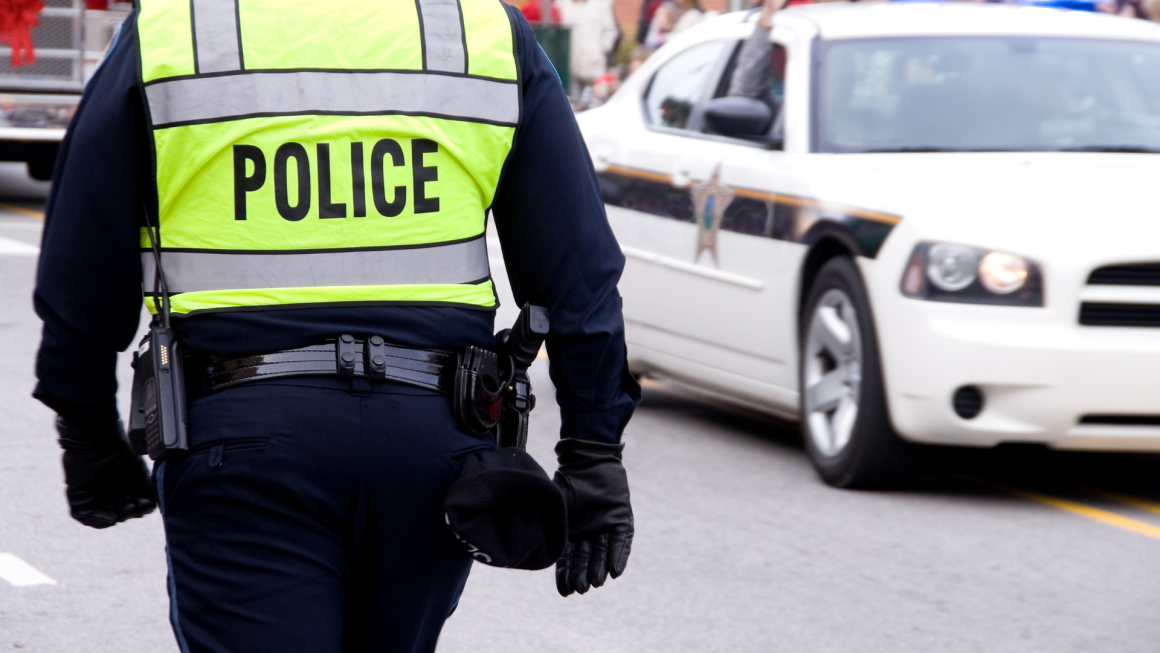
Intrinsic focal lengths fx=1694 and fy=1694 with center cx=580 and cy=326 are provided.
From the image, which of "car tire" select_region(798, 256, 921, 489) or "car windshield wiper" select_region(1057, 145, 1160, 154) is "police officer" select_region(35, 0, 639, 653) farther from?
"car windshield wiper" select_region(1057, 145, 1160, 154)

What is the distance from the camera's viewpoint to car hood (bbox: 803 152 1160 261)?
5293mm

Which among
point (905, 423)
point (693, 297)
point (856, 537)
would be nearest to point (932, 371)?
point (905, 423)

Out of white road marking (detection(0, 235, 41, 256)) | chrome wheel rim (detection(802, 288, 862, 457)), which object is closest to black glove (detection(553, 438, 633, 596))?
chrome wheel rim (detection(802, 288, 862, 457))

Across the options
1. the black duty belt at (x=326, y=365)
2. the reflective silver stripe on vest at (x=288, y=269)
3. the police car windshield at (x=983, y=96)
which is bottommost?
the police car windshield at (x=983, y=96)

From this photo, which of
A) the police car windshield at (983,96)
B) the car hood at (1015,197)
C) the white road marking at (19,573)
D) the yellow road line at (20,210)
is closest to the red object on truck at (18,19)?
the yellow road line at (20,210)

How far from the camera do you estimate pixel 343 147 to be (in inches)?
86.6

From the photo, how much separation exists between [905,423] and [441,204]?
11.4 feet

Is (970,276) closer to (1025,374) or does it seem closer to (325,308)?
(1025,374)

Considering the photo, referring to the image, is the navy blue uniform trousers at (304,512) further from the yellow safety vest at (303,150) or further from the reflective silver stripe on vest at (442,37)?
the reflective silver stripe on vest at (442,37)

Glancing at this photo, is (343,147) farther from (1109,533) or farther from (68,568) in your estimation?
(1109,533)

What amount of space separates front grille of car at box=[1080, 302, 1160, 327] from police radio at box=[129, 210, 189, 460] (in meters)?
3.71

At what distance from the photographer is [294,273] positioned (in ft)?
7.20

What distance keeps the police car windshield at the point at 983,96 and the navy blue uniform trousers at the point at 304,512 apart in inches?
165

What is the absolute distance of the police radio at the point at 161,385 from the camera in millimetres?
2158
